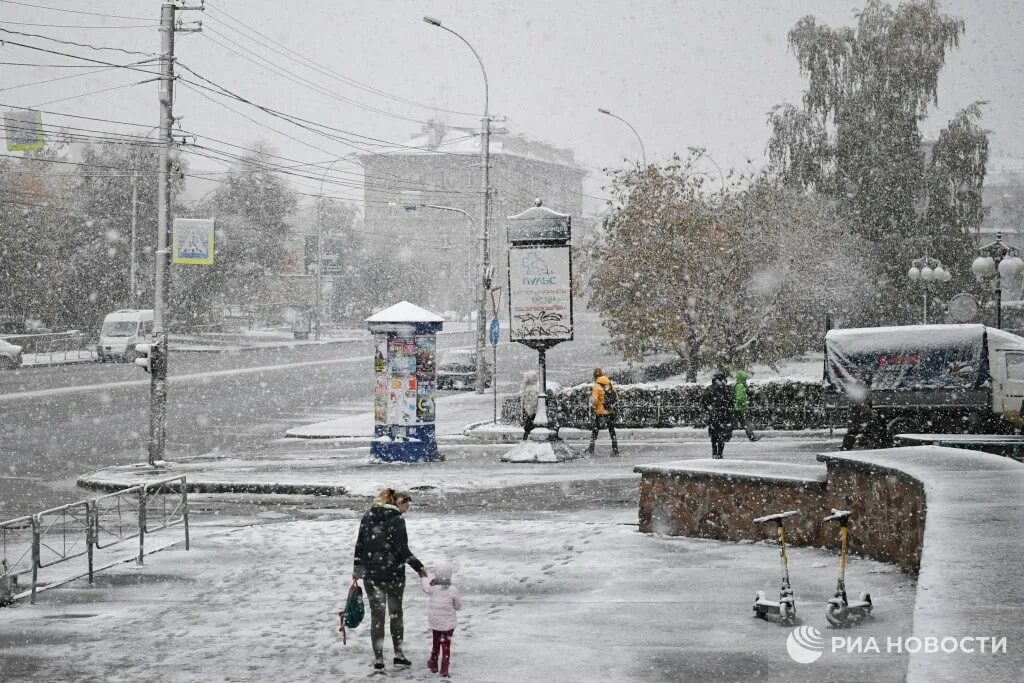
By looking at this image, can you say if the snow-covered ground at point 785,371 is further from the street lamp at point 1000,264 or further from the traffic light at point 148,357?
the traffic light at point 148,357

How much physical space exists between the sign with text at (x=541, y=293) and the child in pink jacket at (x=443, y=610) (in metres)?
16.4

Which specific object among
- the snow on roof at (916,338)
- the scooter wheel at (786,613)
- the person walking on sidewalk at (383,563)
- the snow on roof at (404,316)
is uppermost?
the snow on roof at (404,316)

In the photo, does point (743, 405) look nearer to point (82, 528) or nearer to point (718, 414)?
point (718, 414)

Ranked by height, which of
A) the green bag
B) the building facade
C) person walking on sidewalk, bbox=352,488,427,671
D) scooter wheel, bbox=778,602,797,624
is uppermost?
the building facade

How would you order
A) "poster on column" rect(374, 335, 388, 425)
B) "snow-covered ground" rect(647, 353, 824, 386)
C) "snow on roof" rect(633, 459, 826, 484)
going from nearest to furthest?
"snow on roof" rect(633, 459, 826, 484) < "poster on column" rect(374, 335, 388, 425) < "snow-covered ground" rect(647, 353, 824, 386)

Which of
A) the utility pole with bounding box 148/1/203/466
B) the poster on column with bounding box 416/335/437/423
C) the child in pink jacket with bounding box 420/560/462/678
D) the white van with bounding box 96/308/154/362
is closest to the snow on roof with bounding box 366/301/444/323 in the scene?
the poster on column with bounding box 416/335/437/423

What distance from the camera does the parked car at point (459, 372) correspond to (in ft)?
150

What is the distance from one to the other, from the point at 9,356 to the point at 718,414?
124 feet

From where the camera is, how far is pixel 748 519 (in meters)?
14.0

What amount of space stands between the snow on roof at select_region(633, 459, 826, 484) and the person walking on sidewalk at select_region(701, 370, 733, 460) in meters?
6.83

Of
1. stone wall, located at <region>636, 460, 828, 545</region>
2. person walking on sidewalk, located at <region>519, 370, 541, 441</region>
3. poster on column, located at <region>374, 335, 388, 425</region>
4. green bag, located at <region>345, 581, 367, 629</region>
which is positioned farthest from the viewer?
person walking on sidewalk, located at <region>519, 370, 541, 441</region>

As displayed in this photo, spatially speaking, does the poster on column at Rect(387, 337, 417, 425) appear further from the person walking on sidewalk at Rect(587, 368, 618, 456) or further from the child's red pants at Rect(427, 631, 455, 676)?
the child's red pants at Rect(427, 631, 455, 676)

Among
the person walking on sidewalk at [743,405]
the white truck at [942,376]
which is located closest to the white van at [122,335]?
the person walking on sidewalk at [743,405]

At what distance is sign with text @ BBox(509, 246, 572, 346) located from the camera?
990 inches
